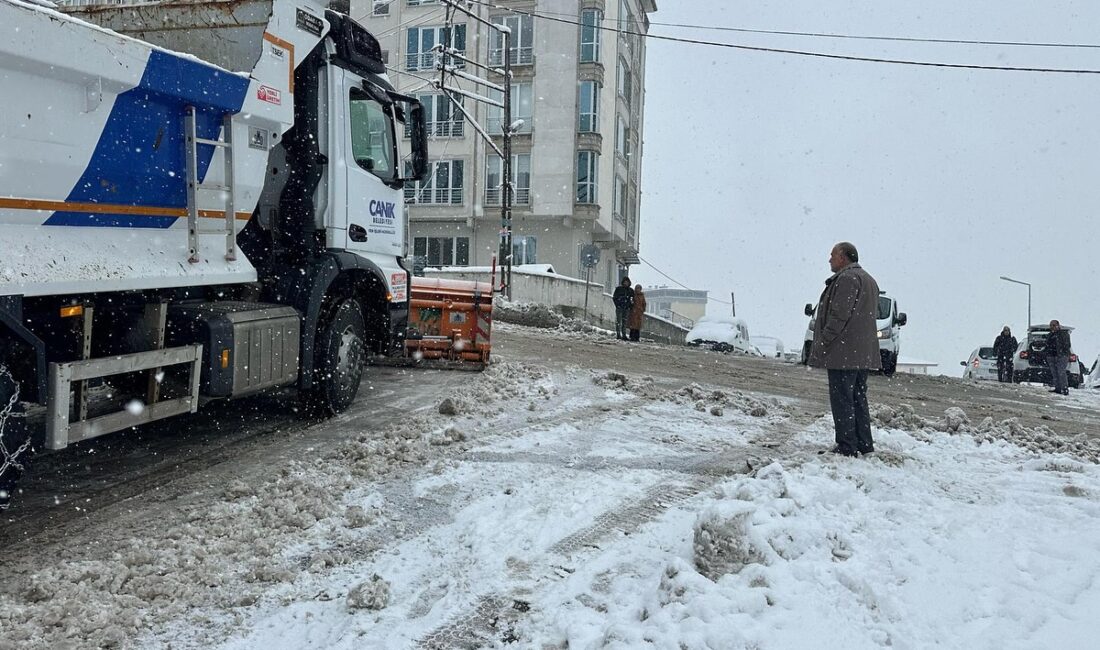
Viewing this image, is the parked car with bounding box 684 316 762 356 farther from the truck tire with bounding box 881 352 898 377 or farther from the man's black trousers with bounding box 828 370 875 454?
the man's black trousers with bounding box 828 370 875 454

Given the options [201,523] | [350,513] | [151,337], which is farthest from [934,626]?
[151,337]

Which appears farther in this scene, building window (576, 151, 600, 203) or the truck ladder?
building window (576, 151, 600, 203)

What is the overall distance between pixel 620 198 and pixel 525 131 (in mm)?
7907

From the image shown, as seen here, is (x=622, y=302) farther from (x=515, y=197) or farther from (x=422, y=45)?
(x=422, y=45)

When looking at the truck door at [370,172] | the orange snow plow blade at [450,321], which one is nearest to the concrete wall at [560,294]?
the orange snow plow blade at [450,321]

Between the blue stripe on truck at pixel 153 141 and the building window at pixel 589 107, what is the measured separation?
100 ft

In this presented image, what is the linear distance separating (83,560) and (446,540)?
68.0 inches

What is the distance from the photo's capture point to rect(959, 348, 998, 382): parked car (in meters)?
24.3

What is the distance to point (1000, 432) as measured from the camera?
7492 millimetres

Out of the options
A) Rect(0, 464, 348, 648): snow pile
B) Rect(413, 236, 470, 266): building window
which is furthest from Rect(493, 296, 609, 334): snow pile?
Rect(0, 464, 348, 648): snow pile

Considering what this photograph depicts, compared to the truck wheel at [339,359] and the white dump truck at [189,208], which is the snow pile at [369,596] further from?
the truck wheel at [339,359]

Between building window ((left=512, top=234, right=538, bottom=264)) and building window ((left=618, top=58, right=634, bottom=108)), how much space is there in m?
9.38

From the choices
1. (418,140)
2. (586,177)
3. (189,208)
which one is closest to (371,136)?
(418,140)

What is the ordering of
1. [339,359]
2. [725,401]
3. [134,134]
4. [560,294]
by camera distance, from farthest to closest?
[560,294]
[725,401]
[339,359]
[134,134]
